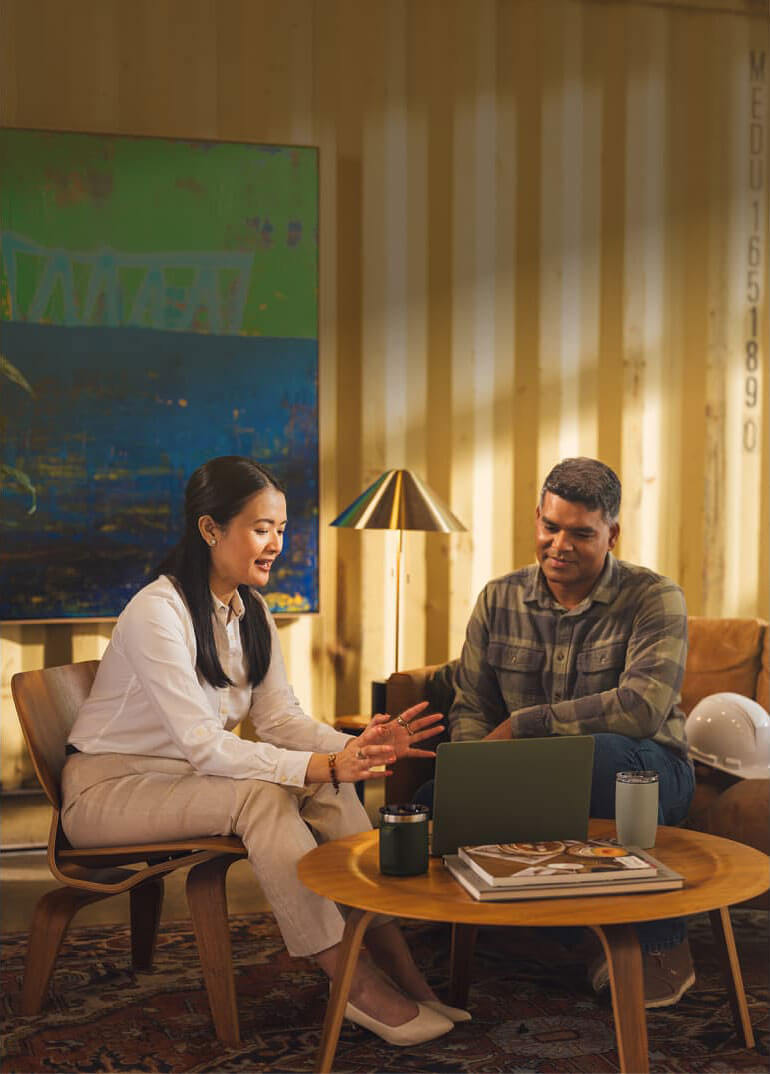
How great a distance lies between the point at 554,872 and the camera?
1.84 m

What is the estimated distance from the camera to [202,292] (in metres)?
3.81

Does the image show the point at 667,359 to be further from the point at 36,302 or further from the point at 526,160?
the point at 36,302

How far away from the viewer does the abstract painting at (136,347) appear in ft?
12.1

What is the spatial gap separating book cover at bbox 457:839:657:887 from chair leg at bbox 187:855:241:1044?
1.83 feet

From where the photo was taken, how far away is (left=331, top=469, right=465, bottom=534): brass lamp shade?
3324 mm

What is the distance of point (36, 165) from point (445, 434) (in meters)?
1.65

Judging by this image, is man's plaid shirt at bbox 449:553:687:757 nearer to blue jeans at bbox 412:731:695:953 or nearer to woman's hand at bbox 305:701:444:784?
blue jeans at bbox 412:731:695:953

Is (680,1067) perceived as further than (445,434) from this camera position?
No

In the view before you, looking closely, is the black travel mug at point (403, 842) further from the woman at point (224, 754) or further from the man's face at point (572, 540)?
the man's face at point (572, 540)

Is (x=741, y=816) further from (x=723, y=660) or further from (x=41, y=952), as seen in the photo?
(x=41, y=952)

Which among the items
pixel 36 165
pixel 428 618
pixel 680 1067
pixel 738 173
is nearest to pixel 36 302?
pixel 36 165

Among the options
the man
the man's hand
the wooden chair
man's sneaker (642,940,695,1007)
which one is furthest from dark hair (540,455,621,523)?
the wooden chair

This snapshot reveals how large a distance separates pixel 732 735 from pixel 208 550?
57.2 inches

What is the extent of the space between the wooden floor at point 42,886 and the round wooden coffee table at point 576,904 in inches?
45.0
